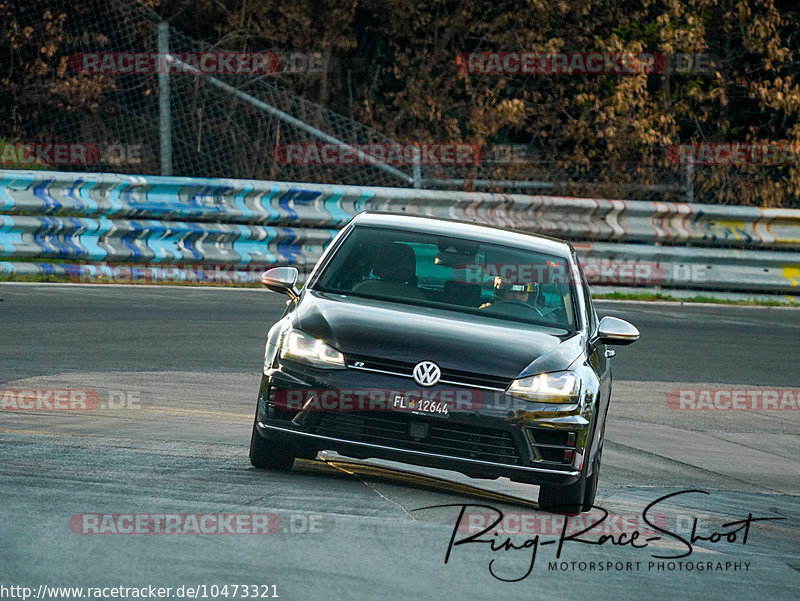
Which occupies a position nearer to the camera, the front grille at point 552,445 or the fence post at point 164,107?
the front grille at point 552,445

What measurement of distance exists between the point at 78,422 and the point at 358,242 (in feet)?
7.14

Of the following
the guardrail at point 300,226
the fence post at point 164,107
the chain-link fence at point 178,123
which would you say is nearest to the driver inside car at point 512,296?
the guardrail at point 300,226

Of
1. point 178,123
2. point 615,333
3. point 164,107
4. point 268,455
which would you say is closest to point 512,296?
point 615,333

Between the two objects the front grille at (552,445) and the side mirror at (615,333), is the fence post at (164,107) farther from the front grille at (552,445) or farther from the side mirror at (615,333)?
the front grille at (552,445)

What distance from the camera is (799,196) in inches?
872

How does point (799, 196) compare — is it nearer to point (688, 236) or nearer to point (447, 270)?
point (688, 236)

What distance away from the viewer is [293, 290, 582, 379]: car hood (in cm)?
717

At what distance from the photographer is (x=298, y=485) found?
723 cm

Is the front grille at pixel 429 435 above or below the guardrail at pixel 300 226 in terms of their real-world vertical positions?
above

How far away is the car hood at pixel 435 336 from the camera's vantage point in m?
7.17

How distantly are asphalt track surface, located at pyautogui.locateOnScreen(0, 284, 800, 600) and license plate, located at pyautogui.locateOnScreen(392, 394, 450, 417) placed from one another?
17.8 inches

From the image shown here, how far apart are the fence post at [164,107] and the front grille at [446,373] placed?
11013 mm

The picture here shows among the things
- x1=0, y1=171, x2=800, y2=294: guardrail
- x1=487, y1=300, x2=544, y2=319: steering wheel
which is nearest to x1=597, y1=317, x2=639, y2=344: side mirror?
x1=487, y1=300, x2=544, y2=319: steering wheel

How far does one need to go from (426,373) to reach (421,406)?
162 millimetres
